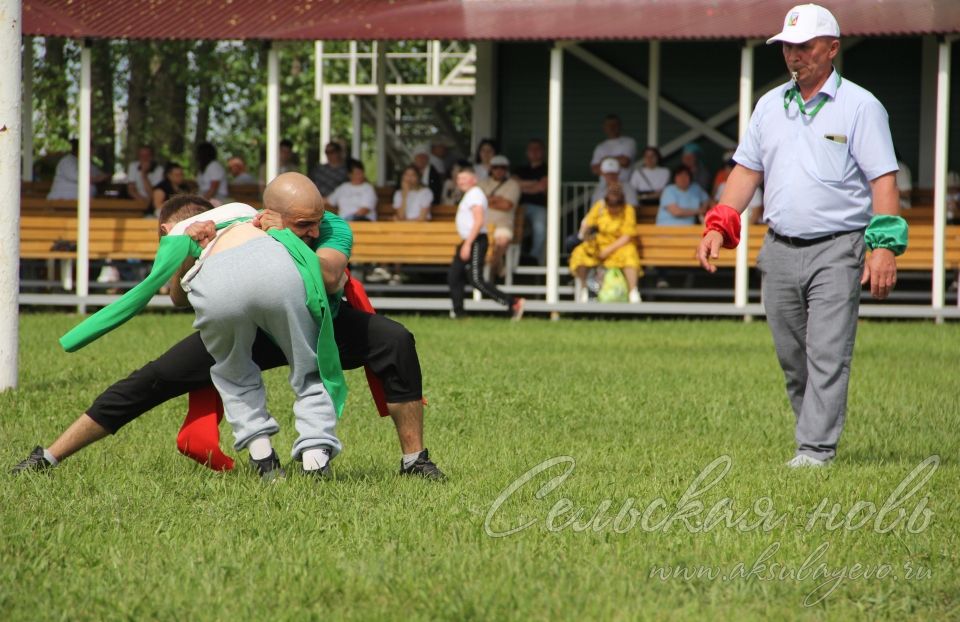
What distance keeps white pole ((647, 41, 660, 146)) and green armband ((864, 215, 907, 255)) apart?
51.2ft

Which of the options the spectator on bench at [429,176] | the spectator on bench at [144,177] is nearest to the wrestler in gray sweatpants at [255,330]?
the spectator on bench at [429,176]

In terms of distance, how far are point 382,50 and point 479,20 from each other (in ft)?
13.8

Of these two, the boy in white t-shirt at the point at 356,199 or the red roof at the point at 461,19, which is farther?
the boy in white t-shirt at the point at 356,199

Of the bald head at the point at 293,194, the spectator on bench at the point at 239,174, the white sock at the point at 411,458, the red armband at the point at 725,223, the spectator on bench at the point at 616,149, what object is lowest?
the white sock at the point at 411,458

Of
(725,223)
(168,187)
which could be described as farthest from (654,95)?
(725,223)

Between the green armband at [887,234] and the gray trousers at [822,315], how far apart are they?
264 millimetres

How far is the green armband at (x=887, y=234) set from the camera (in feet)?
22.4

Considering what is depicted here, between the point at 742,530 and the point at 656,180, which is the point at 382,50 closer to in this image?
the point at 656,180

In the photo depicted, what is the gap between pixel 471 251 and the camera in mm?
18281

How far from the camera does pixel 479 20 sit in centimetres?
1933

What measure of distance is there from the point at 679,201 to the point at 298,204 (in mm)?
13532

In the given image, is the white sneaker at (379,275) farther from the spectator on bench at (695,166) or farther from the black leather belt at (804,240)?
the black leather belt at (804,240)

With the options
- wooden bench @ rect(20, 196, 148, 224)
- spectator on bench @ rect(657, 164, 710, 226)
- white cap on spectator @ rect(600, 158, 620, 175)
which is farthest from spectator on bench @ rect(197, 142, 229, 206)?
spectator on bench @ rect(657, 164, 710, 226)

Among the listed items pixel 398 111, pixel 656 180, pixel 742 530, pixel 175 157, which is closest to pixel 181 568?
pixel 742 530
